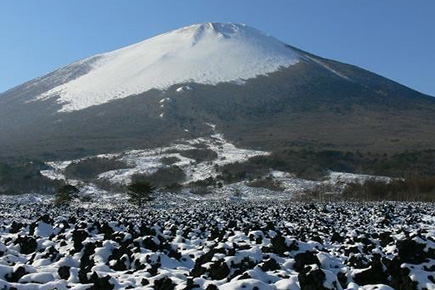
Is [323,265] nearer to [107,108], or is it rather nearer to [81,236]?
[81,236]

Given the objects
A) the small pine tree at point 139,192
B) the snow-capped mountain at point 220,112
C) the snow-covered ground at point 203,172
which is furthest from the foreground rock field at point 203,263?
the snow-capped mountain at point 220,112

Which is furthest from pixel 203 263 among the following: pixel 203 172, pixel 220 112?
pixel 220 112

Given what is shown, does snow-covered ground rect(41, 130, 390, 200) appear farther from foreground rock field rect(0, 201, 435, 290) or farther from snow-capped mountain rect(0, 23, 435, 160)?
foreground rock field rect(0, 201, 435, 290)

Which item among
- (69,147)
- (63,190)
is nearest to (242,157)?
(69,147)

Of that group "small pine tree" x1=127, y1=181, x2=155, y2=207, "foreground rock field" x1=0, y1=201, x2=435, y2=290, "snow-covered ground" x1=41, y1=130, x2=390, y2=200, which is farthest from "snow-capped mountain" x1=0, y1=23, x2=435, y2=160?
"foreground rock field" x1=0, y1=201, x2=435, y2=290

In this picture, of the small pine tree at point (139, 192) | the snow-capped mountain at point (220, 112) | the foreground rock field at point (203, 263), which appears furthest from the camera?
the snow-capped mountain at point (220, 112)

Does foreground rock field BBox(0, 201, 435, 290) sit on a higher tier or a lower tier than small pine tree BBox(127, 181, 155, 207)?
higher

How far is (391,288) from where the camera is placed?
782 cm

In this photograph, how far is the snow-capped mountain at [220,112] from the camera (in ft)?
412

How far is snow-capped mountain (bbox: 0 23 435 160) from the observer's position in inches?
4943

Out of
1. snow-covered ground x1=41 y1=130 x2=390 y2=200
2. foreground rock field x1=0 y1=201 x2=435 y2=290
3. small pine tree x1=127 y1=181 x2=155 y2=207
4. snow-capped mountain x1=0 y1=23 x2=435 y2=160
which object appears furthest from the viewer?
snow-capped mountain x1=0 y1=23 x2=435 y2=160

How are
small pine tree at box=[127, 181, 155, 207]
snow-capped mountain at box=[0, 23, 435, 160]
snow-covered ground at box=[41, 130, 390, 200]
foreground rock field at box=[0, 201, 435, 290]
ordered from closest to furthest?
foreground rock field at box=[0, 201, 435, 290]
small pine tree at box=[127, 181, 155, 207]
snow-covered ground at box=[41, 130, 390, 200]
snow-capped mountain at box=[0, 23, 435, 160]

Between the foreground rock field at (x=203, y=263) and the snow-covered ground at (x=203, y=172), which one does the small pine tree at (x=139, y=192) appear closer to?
the snow-covered ground at (x=203, y=172)

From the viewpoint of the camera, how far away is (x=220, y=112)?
159125 mm
